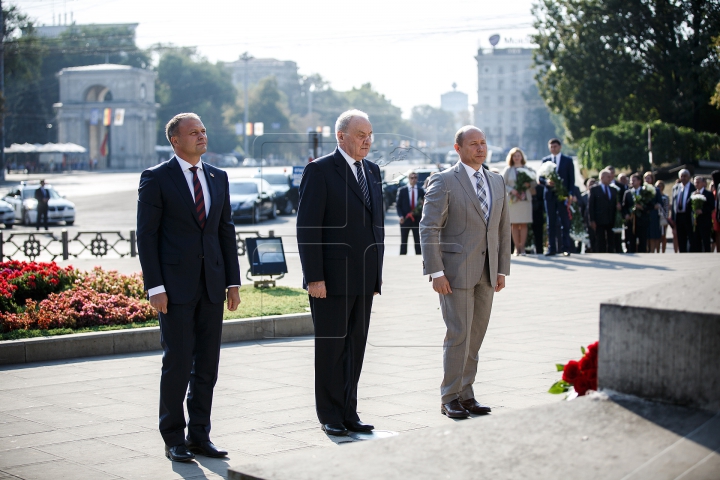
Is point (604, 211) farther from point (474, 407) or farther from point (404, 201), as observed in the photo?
point (474, 407)

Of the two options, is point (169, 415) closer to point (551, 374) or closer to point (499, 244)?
point (499, 244)

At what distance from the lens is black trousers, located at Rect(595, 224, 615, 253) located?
18969 millimetres

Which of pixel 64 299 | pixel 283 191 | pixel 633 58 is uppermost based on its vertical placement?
pixel 633 58

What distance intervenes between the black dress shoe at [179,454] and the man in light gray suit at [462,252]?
5.93ft

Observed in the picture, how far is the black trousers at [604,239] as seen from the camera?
19.0m

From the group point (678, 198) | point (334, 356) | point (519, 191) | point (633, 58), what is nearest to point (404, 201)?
point (519, 191)

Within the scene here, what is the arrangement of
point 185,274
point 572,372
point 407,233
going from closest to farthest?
point 572,372
point 185,274
point 407,233

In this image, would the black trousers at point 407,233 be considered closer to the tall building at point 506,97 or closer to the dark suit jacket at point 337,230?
the dark suit jacket at point 337,230

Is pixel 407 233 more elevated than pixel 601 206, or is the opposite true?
pixel 601 206

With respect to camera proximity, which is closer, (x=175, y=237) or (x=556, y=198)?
(x=175, y=237)

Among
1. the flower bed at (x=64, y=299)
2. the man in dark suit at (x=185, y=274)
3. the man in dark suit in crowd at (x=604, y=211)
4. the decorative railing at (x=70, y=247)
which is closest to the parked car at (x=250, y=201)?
the decorative railing at (x=70, y=247)

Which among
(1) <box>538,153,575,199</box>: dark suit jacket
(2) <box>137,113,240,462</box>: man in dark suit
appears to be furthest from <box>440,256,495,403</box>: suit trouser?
(1) <box>538,153,575,199</box>: dark suit jacket

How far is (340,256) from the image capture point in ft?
19.8

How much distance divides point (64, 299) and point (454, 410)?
5.40 metres
